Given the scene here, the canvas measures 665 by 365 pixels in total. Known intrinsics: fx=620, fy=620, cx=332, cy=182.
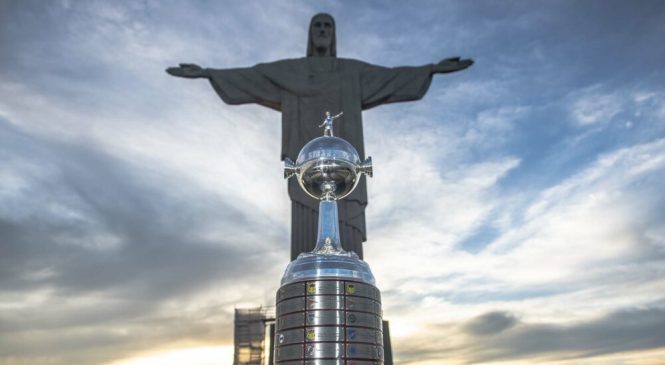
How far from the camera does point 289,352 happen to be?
4.34 metres

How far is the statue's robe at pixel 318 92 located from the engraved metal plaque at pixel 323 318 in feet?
20.9

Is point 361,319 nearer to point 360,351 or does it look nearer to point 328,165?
point 360,351

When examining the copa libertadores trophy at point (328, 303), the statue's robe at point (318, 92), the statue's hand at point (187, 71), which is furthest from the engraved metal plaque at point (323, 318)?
the statue's hand at point (187, 71)

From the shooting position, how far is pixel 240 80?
38.6 ft

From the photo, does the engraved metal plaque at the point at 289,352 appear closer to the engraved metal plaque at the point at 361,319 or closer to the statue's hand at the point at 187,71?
the engraved metal plaque at the point at 361,319

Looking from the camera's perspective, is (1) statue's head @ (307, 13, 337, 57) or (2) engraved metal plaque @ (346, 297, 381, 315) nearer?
(2) engraved metal plaque @ (346, 297, 381, 315)

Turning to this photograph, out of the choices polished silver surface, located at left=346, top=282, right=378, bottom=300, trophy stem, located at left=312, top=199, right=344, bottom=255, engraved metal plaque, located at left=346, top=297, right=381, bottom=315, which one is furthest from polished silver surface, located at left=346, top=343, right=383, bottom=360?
trophy stem, located at left=312, top=199, right=344, bottom=255

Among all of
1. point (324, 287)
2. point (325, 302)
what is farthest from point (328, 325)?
point (324, 287)

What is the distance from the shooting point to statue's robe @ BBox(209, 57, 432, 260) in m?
11.2

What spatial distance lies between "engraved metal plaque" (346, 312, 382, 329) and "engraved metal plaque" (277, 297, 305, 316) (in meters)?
0.34

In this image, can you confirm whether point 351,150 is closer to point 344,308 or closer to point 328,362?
point 344,308

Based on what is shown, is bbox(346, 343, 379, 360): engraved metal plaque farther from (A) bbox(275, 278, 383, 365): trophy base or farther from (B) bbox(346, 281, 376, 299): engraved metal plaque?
(B) bbox(346, 281, 376, 299): engraved metal plaque

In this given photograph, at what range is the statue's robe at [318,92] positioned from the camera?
36.6 ft

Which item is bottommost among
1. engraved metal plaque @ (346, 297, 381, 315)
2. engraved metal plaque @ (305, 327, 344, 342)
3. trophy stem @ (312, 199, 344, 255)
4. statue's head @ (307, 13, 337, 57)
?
engraved metal plaque @ (305, 327, 344, 342)
